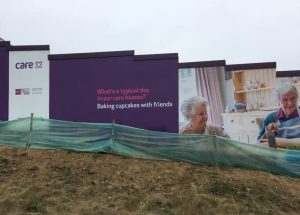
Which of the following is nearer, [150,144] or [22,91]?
[150,144]

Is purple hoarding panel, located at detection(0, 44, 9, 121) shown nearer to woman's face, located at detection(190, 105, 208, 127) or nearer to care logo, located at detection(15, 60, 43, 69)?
care logo, located at detection(15, 60, 43, 69)

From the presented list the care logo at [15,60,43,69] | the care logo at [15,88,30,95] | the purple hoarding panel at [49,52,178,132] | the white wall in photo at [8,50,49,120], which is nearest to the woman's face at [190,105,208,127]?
the purple hoarding panel at [49,52,178,132]

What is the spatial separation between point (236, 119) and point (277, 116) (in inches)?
71.3

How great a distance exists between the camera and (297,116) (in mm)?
22141

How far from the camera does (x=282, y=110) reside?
2222 centimetres

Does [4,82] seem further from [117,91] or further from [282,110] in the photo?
[282,110]

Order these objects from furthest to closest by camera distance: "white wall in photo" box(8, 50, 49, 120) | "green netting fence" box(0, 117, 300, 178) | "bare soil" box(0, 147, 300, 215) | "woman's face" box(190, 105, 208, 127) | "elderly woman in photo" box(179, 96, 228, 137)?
"white wall in photo" box(8, 50, 49, 120) < "woman's face" box(190, 105, 208, 127) < "elderly woman in photo" box(179, 96, 228, 137) < "green netting fence" box(0, 117, 300, 178) < "bare soil" box(0, 147, 300, 215)

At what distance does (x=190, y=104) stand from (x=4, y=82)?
8436 mm

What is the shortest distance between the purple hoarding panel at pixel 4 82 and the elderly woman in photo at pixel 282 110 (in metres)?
11.4

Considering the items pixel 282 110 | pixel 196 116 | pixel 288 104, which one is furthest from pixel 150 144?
pixel 288 104

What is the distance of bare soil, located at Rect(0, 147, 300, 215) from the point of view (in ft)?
45.4

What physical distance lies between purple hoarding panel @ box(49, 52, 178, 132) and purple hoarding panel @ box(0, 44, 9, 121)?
6.75 feet

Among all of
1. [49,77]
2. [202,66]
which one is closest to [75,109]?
[49,77]

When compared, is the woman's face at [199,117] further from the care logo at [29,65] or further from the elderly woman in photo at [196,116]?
the care logo at [29,65]
